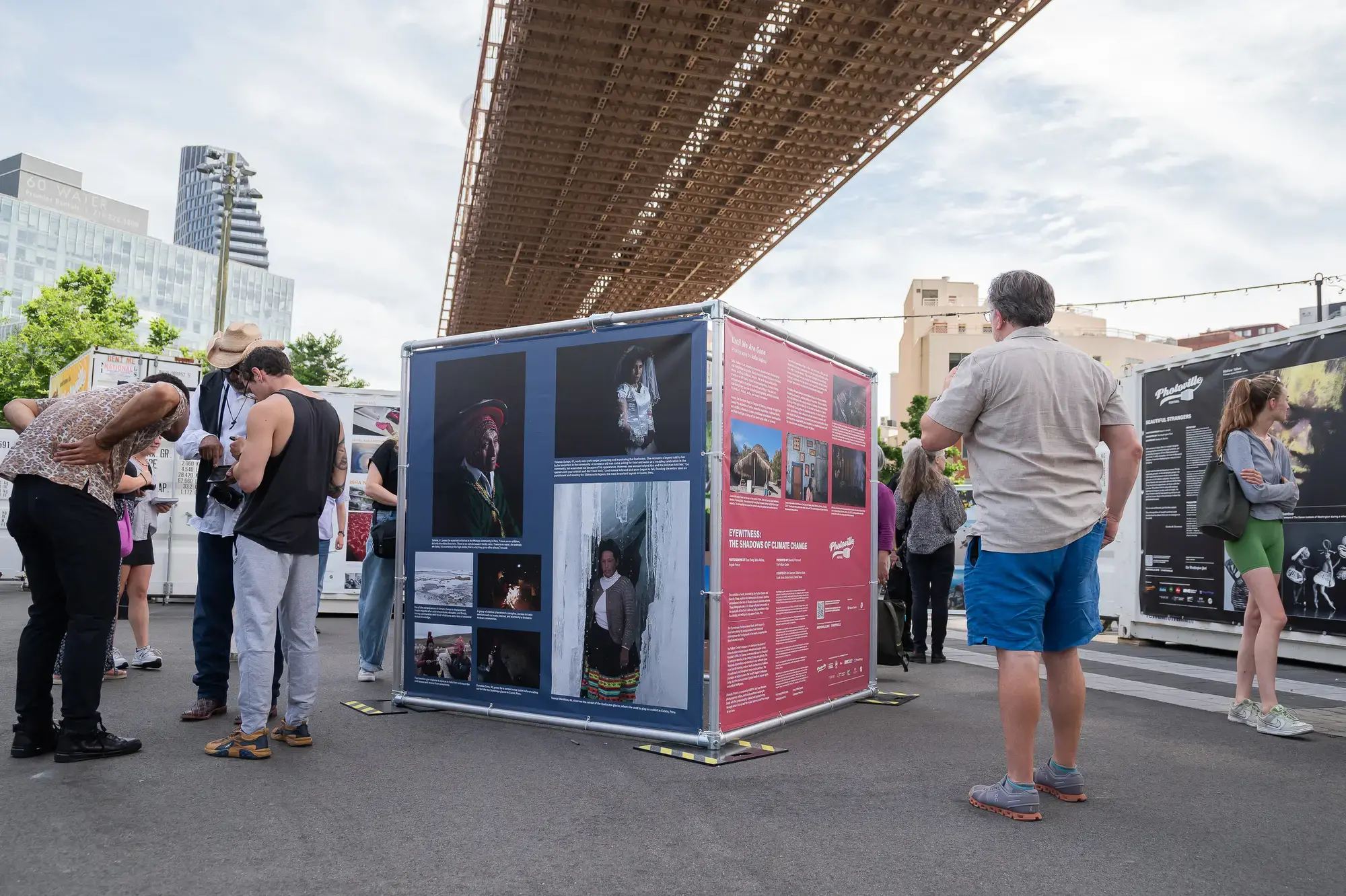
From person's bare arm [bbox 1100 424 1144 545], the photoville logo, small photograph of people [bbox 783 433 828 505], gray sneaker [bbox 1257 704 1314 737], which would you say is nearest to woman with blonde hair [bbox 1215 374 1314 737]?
gray sneaker [bbox 1257 704 1314 737]

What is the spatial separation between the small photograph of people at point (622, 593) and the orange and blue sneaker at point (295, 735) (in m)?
1.22

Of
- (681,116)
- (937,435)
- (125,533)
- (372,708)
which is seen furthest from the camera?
(681,116)

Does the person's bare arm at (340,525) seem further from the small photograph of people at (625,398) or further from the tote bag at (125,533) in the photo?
the small photograph of people at (625,398)

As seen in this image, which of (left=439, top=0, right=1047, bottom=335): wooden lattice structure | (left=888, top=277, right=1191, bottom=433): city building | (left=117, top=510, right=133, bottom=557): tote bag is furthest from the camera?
(left=888, top=277, right=1191, bottom=433): city building

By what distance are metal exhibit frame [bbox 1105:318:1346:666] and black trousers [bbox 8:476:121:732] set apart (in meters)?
8.12

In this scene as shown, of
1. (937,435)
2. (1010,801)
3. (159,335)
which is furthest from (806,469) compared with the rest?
(159,335)

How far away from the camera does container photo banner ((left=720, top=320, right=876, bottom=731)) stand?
477 centimetres

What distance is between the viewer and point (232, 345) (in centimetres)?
548

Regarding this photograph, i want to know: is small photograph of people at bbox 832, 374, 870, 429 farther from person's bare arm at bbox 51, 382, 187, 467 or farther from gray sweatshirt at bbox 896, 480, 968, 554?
person's bare arm at bbox 51, 382, 187, 467

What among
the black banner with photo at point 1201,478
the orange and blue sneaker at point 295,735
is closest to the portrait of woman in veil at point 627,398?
the orange and blue sneaker at point 295,735

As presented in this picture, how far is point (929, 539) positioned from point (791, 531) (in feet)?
10.7

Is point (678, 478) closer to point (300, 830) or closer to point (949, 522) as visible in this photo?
point (300, 830)

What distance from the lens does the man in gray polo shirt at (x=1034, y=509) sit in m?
3.54

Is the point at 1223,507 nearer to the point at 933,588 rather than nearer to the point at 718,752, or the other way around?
the point at 718,752
